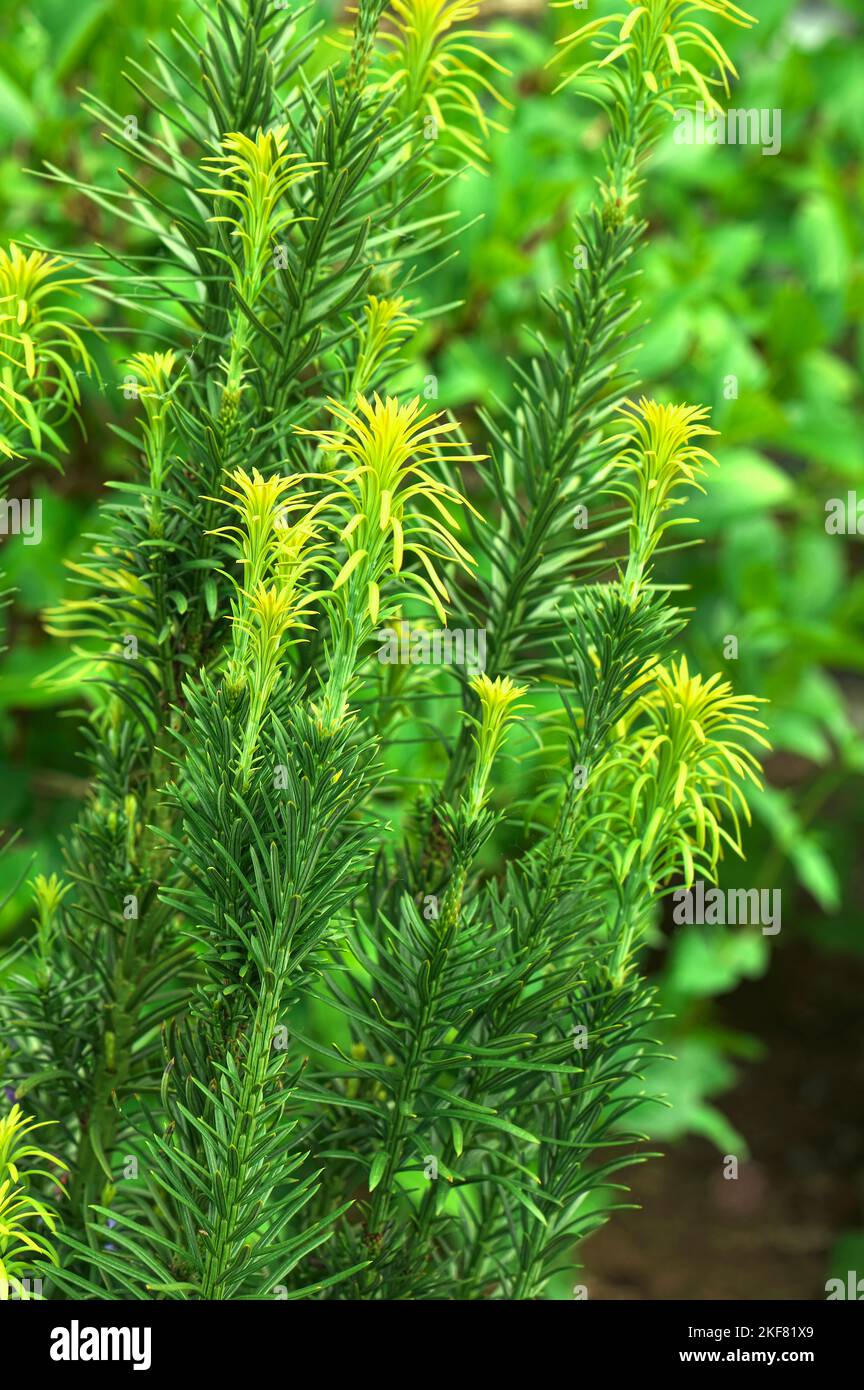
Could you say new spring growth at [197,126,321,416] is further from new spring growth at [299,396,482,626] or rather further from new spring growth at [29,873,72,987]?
new spring growth at [29,873,72,987]

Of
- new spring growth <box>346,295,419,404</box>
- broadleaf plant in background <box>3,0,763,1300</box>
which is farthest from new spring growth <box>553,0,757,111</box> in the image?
new spring growth <box>346,295,419,404</box>

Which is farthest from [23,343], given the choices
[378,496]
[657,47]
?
[657,47]

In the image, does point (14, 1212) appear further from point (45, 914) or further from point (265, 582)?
point (265, 582)

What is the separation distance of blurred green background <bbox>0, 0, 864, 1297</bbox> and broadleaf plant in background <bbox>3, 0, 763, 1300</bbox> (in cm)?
37

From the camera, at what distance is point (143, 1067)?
60 centimetres

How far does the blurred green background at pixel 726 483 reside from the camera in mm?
1214

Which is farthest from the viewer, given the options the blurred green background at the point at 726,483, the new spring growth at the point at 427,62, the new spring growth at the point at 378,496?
the blurred green background at the point at 726,483

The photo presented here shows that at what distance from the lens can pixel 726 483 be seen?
1350mm

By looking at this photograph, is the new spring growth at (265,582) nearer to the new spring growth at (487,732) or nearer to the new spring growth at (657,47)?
the new spring growth at (487,732)

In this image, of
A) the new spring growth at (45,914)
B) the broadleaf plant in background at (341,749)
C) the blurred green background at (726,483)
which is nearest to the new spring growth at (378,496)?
the broadleaf plant in background at (341,749)

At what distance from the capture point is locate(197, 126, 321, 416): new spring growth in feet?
1.63

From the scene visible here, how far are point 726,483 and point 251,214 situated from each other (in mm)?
914

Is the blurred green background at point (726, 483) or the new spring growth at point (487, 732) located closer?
the new spring growth at point (487, 732)

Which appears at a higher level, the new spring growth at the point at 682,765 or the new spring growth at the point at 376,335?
the new spring growth at the point at 376,335
